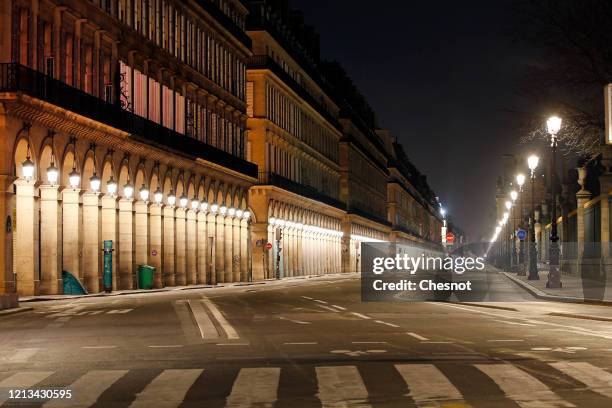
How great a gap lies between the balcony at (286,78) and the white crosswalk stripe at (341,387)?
7915cm

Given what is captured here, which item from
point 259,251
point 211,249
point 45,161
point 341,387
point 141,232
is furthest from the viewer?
point 259,251

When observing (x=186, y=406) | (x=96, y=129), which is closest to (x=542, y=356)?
(x=186, y=406)

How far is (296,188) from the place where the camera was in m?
105

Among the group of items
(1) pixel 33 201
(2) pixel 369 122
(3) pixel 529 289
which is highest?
(2) pixel 369 122

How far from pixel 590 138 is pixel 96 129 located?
21.2 meters

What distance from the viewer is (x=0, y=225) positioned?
4025 centimetres

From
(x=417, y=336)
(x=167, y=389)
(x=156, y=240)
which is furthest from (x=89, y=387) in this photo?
(x=156, y=240)

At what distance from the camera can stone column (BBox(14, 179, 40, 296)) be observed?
4594 cm

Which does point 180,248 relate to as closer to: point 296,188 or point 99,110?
point 99,110

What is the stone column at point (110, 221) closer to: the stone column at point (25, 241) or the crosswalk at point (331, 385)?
the stone column at point (25, 241)

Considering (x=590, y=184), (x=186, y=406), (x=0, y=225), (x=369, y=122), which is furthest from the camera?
(x=369, y=122)

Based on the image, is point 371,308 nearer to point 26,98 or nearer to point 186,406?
point 26,98

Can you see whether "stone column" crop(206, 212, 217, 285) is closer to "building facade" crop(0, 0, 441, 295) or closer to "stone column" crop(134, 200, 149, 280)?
"building facade" crop(0, 0, 441, 295)

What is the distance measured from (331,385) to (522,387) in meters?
2.16
